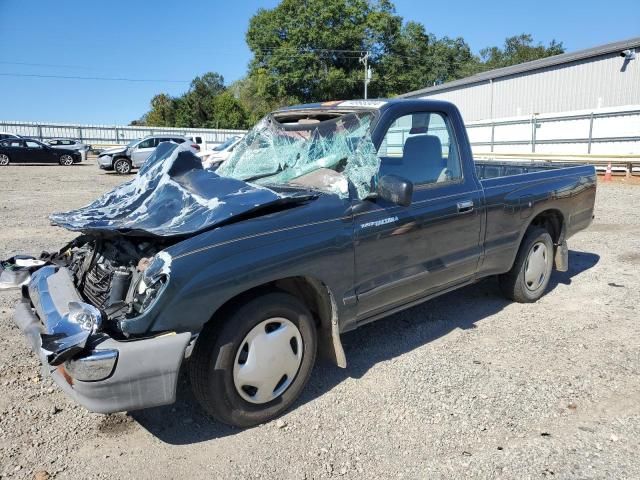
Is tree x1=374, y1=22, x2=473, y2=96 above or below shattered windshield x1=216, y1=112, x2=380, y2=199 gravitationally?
above

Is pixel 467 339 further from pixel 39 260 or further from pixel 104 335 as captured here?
pixel 39 260

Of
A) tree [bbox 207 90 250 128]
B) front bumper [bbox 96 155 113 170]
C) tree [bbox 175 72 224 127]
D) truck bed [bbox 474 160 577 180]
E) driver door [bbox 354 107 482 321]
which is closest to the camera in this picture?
driver door [bbox 354 107 482 321]

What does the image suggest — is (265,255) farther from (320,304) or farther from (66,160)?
(66,160)

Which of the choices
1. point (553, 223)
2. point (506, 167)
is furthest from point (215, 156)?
point (553, 223)

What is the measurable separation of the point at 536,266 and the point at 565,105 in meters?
24.9

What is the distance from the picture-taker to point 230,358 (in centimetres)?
281

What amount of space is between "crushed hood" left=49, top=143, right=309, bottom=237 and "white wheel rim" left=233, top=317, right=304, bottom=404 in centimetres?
69

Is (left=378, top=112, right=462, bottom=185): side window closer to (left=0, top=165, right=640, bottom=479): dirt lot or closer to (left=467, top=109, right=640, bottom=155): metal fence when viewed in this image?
(left=0, top=165, right=640, bottom=479): dirt lot

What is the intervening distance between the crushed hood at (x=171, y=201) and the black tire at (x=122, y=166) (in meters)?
19.1

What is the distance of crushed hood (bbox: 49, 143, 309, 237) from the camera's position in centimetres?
289

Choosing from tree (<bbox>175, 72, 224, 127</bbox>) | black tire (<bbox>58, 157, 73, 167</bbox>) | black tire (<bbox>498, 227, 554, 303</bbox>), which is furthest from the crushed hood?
tree (<bbox>175, 72, 224, 127</bbox>)

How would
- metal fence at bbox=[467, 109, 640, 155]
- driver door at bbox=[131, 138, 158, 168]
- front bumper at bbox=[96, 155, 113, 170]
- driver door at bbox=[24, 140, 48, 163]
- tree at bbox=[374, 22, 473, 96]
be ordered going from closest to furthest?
metal fence at bbox=[467, 109, 640, 155] < front bumper at bbox=[96, 155, 113, 170] < driver door at bbox=[131, 138, 158, 168] < driver door at bbox=[24, 140, 48, 163] < tree at bbox=[374, 22, 473, 96]

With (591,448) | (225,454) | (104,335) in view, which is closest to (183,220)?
(104,335)

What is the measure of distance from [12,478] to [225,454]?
3.45ft
